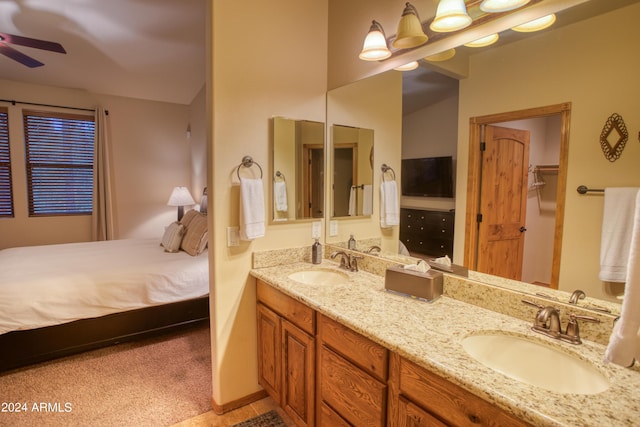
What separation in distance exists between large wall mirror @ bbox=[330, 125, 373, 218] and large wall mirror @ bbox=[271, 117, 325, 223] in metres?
0.09

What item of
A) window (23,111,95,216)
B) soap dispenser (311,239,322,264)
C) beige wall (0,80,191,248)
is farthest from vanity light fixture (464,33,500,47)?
window (23,111,95,216)

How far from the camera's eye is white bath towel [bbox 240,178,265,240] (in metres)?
1.90

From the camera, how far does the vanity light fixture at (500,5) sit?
1.23 meters

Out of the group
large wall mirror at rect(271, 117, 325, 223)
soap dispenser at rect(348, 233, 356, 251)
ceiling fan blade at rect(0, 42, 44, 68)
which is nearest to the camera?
large wall mirror at rect(271, 117, 325, 223)

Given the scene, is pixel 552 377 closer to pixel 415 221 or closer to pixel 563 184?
pixel 563 184

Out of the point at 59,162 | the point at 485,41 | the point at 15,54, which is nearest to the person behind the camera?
the point at 485,41

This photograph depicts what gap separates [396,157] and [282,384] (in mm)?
1476

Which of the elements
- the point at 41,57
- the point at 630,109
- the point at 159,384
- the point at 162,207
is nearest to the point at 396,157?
the point at 630,109

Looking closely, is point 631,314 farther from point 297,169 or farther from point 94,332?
point 94,332

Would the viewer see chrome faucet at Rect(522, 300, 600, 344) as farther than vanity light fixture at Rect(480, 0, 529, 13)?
No

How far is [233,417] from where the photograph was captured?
79.2 inches

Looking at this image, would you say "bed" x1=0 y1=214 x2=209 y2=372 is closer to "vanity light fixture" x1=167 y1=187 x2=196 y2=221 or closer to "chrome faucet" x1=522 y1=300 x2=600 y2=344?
"vanity light fixture" x1=167 y1=187 x2=196 y2=221

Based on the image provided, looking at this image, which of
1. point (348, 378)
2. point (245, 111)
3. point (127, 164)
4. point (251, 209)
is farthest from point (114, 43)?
point (348, 378)

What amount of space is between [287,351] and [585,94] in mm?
1762
